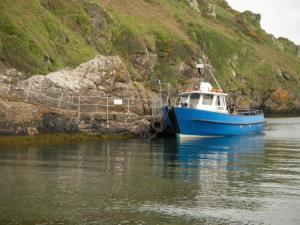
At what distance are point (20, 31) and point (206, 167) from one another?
34958 mm

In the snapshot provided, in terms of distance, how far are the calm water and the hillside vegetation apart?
24588 mm

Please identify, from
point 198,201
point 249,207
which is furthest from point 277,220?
point 198,201

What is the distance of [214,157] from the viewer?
35.4 metres

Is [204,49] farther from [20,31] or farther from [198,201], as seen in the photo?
[198,201]

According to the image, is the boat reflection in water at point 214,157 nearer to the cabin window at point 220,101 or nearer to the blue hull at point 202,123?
the blue hull at point 202,123

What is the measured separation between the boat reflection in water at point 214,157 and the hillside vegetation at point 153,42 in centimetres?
1972

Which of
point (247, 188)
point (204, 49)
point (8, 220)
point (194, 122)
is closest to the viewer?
point (8, 220)

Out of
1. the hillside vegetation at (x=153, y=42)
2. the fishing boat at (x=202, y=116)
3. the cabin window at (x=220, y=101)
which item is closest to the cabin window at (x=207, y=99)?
the fishing boat at (x=202, y=116)

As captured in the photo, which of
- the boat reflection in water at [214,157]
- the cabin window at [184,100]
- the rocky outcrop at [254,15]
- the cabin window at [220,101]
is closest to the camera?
the boat reflection in water at [214,157]

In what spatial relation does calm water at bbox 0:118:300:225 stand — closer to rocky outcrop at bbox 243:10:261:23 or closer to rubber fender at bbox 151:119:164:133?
rubber fender at bbox 151:119:164:133

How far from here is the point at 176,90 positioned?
88000 mm

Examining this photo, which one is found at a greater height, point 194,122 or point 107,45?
point 107,45

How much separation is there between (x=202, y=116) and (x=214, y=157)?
15.0 meters

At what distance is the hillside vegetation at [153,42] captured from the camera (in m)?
60.4
